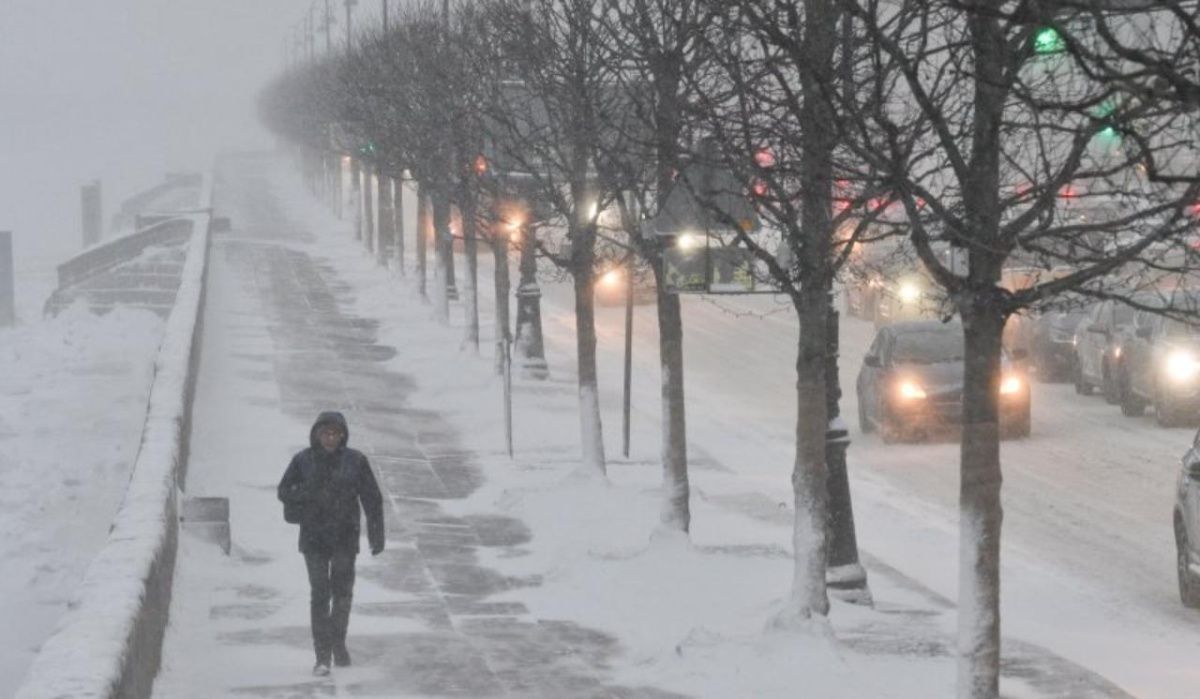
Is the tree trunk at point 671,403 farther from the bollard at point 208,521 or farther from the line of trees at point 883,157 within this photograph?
the bollard at point 208,521

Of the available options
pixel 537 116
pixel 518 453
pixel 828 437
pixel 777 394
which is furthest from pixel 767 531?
pixel 777 394

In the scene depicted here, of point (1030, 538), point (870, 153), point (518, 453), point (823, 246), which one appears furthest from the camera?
point (518, 453)

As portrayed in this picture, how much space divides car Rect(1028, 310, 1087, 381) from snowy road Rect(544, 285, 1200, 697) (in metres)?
0.54

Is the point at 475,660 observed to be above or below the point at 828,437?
below

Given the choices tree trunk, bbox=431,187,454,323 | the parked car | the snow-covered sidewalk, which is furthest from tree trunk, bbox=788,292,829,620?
tree trunk, bbox=431,187,454,323

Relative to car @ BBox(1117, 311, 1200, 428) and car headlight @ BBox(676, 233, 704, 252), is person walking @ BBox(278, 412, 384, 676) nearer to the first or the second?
car headlight @ BBox(676, 233, 704, 252)

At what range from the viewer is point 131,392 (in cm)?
5119

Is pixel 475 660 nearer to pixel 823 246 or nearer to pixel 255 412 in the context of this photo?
pixel 823 246

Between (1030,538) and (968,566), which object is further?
(1030,538)

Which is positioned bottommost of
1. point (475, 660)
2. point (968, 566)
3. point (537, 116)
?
point (475, 660)

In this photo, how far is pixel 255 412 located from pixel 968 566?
20.1 metres

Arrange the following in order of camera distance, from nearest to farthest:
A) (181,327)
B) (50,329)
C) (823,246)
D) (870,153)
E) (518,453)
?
(870,153) → (823,246) → (518,453) → (181,327) → (50,329)

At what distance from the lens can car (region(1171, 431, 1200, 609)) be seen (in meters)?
17.4

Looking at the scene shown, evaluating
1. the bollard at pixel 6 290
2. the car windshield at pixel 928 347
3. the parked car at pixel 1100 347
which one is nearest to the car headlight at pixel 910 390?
the car windshield at pixel 928 347
